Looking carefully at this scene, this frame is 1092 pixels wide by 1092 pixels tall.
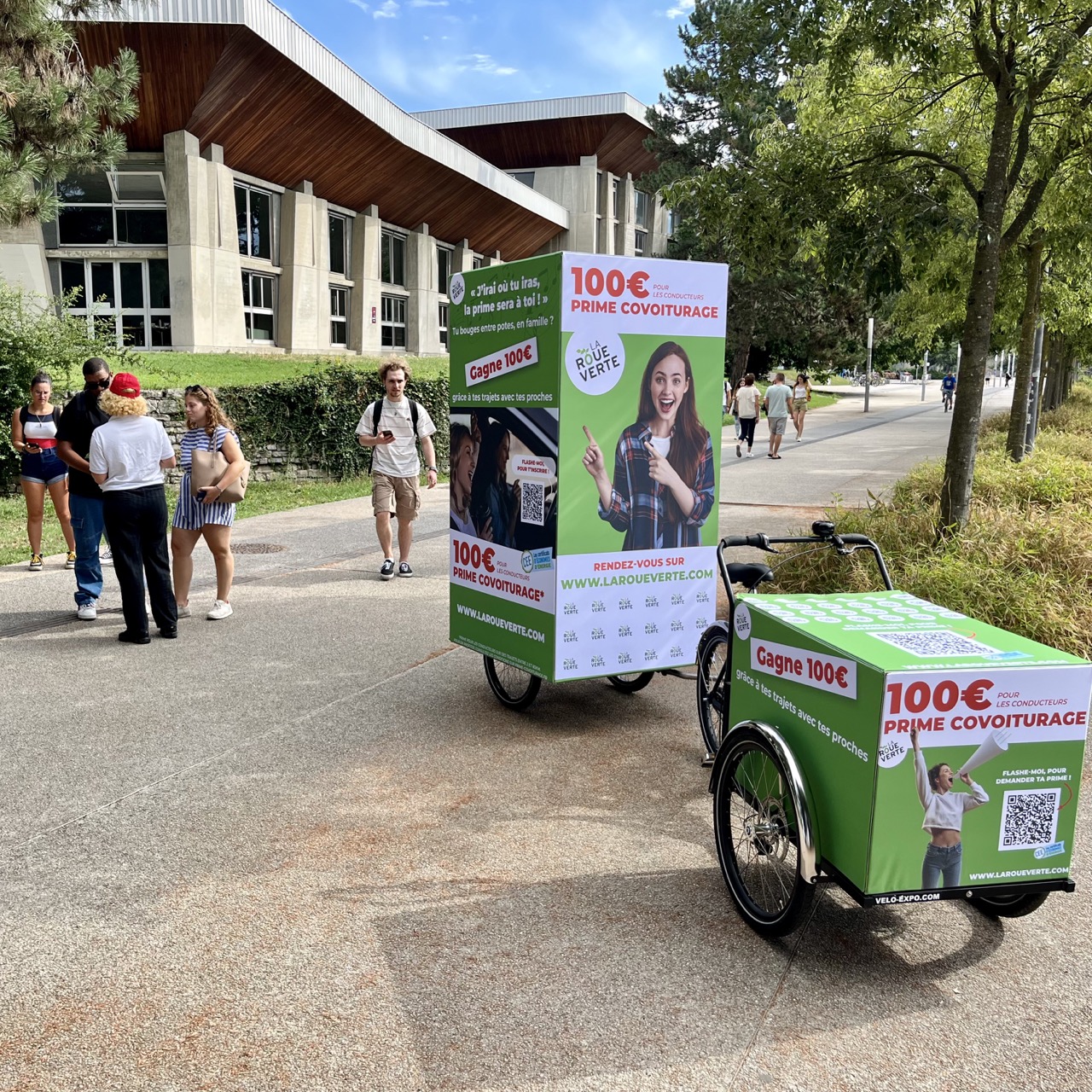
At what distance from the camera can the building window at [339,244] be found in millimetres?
36969

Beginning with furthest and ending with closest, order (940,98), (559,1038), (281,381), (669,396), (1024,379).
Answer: (281,381)
(1024,379)
(940,98)
(669,396)
(559,1038)

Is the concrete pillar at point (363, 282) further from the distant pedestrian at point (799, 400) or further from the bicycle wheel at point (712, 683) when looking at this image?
the bicycle wheel at point (712, 683)

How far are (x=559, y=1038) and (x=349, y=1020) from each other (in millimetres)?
623

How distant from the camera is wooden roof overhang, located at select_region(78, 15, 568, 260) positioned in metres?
26.7

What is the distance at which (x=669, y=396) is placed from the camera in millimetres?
5641

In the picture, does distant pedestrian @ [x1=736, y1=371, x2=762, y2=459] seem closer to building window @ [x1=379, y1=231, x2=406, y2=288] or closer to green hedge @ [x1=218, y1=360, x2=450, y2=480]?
green hedge @ [x1=218, y1=360, x2=450, y2=480]

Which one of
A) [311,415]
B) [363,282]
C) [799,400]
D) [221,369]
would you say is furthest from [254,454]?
[363,282]

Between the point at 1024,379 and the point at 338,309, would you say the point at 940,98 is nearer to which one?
the point at 1024,379

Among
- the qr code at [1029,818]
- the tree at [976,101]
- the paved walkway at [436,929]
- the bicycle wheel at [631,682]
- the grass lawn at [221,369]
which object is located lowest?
the paved walkway at [436,929]

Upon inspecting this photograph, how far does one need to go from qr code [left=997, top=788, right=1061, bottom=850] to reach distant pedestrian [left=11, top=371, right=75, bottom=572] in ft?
28.4

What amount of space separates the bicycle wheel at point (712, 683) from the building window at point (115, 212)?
28199mm

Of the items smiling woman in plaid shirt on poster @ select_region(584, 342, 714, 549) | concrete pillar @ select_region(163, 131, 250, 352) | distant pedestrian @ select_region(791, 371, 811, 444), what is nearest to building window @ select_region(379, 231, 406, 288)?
concrete pillar @ select_region(163, 131, 250, 352)

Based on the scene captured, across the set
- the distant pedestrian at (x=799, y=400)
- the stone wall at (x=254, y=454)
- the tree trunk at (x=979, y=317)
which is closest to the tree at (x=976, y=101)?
the tree trunk at (x=979, y=317)

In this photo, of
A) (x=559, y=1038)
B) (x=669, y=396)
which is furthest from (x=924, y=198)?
(x=559, y=1038)
